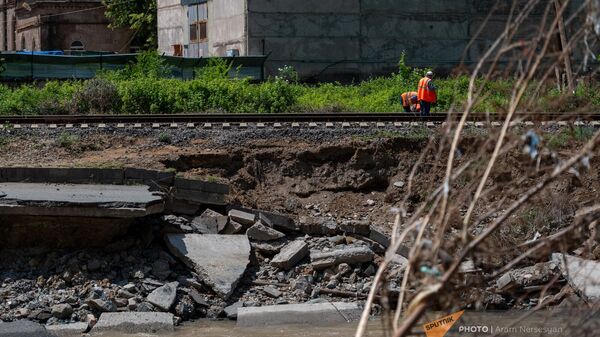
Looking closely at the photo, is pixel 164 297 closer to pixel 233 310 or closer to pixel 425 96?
pixel 233 310

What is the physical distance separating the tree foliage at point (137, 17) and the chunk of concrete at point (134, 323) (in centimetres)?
2864

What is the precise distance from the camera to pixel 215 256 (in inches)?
512

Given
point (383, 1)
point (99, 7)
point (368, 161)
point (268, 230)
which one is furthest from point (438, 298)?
point (99, 7)

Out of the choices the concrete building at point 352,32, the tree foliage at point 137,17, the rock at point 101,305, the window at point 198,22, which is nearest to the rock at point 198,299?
the rock at point 101,305

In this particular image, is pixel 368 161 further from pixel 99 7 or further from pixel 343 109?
pixel 99 7

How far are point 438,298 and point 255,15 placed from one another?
25875 millimetres

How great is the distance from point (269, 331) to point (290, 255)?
2172 mm

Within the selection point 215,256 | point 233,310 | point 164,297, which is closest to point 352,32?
point 215,256

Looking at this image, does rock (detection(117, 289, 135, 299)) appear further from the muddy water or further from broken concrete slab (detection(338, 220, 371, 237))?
broken concrete slab (detection(338, 220, 371, 237))

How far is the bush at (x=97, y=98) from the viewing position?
67.1 ft

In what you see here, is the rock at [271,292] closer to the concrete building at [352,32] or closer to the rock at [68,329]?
the rock at [68,329]

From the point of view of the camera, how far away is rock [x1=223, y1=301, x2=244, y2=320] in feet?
39.1

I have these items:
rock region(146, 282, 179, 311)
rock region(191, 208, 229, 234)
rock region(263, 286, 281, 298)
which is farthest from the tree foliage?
rock region(146, 282, 179, 311)

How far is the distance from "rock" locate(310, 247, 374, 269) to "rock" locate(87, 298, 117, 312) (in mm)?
2892
